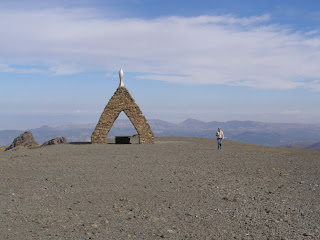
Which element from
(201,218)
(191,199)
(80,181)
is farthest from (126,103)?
(201,218)

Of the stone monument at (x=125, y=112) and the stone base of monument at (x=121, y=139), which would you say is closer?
the stone monument at (x=125, y=112)

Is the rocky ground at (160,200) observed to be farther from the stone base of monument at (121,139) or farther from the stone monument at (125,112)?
the stone base of monument at (121,139)

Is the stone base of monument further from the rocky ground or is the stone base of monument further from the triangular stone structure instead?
the rocky ground

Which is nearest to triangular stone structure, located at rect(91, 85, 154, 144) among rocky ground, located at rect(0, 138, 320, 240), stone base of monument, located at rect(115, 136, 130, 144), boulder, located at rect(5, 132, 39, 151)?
stone base of monument, located at rect(115, 136, 130, 144)

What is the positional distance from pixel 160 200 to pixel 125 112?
18910 millimetres

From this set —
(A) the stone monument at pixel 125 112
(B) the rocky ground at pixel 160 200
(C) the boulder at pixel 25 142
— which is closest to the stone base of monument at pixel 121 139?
(A) the stone monument at pixel 125 112

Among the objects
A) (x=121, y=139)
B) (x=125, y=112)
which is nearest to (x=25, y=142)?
(x=121, y=139)

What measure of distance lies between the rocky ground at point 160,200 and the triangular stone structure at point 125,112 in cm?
1059

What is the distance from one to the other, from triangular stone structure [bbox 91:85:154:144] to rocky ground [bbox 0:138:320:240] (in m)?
10.6

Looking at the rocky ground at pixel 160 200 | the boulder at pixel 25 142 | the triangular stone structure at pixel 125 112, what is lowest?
the rocky ground at pixel 160 200

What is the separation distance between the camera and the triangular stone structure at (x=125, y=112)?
2848 centimetres

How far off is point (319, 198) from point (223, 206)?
3147 millimetres

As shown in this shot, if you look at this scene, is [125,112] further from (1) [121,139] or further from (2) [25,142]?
(2) [25,142]

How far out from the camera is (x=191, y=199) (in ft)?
33.9
